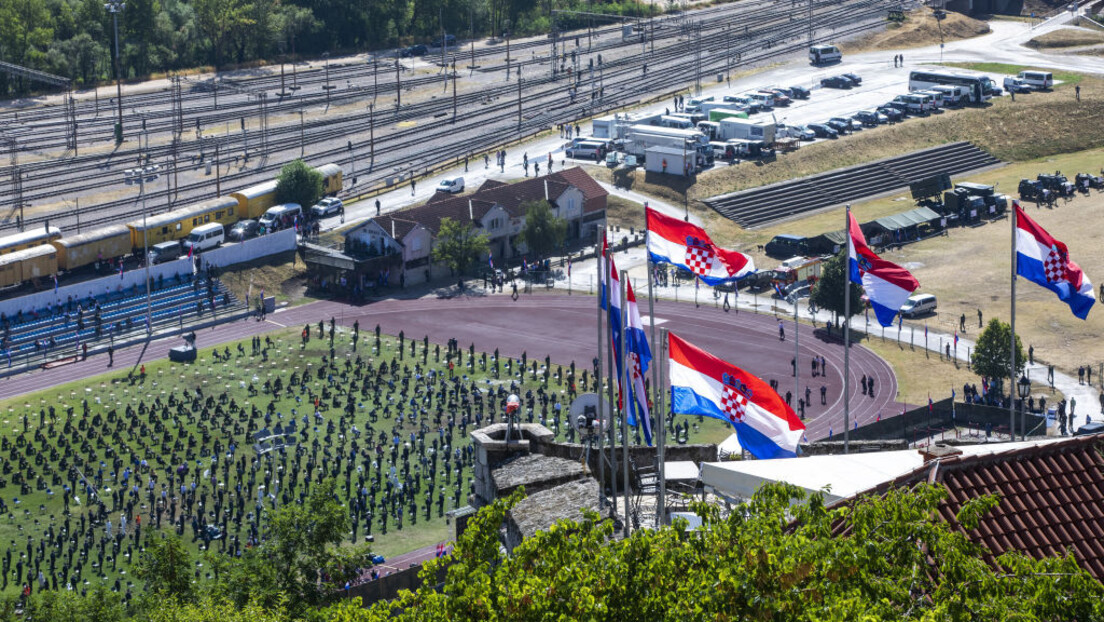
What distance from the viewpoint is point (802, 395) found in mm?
92375

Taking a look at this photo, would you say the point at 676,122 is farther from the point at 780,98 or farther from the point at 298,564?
the point at 298,564

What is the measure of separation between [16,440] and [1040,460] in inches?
2548

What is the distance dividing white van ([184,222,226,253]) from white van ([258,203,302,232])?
493cm

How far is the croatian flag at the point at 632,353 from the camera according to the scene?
→ 3975 centimetres

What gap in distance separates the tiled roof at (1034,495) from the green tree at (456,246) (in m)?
86.6

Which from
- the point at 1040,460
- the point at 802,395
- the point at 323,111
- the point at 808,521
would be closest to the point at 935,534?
the point at 808,521

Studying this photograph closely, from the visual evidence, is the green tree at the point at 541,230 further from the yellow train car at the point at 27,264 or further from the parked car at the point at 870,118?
the parked car at the point at 870,118

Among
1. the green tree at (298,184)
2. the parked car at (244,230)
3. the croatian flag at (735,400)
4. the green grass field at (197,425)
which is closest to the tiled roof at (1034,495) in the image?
the croatian flag at (735,400)

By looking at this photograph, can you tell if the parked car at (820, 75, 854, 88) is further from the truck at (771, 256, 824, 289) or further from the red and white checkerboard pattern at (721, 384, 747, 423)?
the red and white checkerboard pattern at (721, 384, 747, 423)

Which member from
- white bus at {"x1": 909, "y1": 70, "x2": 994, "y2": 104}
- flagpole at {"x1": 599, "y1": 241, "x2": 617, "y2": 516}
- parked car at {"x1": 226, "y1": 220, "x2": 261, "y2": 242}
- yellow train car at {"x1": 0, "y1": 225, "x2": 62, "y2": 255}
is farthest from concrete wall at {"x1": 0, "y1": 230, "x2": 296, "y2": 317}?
white bus at {"x1": 909, "y1": 70, "x2": 994, "y2": 104}

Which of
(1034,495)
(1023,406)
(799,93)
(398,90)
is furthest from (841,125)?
(1034,495)

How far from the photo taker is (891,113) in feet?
522

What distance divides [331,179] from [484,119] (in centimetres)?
3130

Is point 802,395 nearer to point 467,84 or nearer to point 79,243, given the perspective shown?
point 79,243
